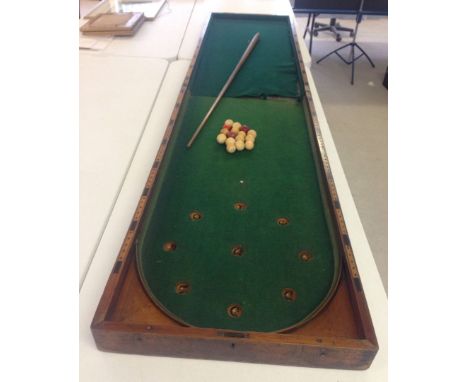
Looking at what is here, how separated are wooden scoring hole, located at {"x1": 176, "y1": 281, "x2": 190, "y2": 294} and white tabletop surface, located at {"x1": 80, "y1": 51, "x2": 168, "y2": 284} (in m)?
0.29

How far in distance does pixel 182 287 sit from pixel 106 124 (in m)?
0.95

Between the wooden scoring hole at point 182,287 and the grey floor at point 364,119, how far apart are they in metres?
1.37

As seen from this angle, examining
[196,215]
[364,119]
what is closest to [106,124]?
[196,215]

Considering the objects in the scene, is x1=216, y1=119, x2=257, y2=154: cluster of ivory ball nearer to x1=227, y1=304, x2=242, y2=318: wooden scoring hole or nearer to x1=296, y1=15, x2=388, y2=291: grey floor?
x1=227, y1=304, x2=242, y2=318: wooden scoring hole

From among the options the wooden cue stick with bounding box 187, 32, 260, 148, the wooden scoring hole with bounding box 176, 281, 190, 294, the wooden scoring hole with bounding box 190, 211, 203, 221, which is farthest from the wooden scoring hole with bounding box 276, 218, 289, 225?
the wooden cue stick with bounding box 187, 32, 260, 148

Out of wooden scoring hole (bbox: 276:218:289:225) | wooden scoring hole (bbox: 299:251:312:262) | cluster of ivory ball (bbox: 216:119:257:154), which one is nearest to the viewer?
wooden scoring hole (bbox: 299:251:312:262)

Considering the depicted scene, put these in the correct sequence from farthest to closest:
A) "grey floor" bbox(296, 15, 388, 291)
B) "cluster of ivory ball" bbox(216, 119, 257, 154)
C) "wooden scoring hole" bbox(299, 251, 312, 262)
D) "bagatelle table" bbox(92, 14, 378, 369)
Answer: "grey floor" bbox(296, 15, 388, 291) < "cluster of ivory ball" bbox(216, 119, 257, 154) < "wooden scoring hole" bbox(299, 251, 312, 262) < "bagatelle table" bbox(92, 14, 378, 369)

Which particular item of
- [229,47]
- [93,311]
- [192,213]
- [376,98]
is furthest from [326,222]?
[376,98]

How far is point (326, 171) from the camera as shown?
54.1 inches

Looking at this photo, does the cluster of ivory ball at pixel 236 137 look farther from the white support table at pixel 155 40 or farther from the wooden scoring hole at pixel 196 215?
the white support table at pixel 155 40

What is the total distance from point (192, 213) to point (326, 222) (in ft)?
1.46

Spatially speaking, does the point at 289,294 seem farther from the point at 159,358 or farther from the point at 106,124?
the point at 106,124

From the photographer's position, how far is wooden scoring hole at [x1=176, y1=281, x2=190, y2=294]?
41.1 inches

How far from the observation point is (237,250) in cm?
117
